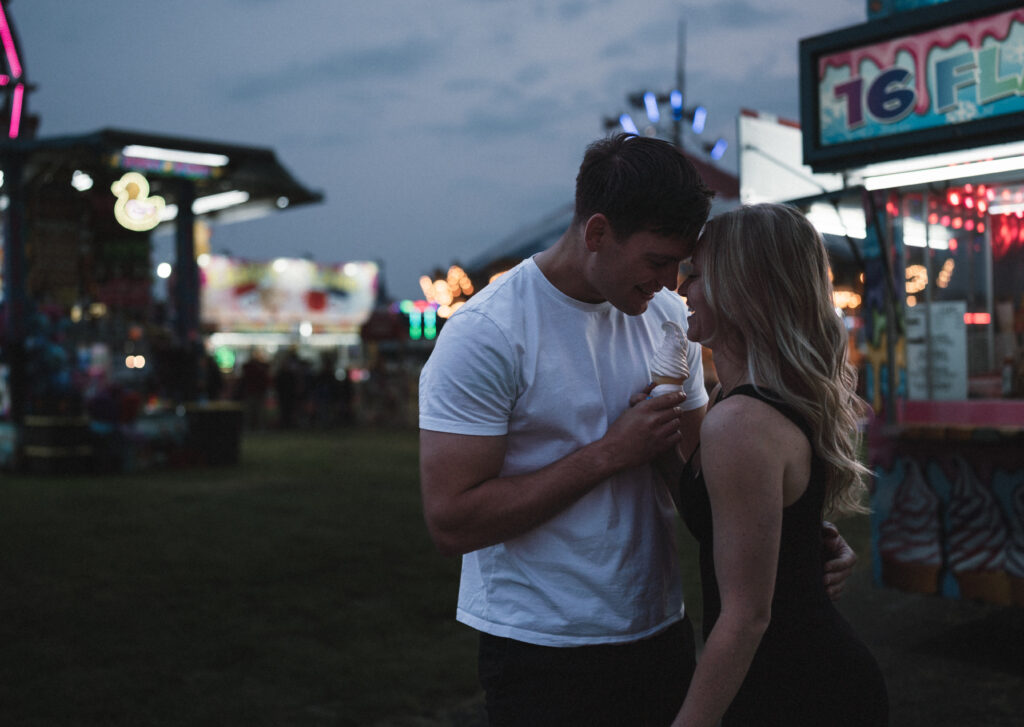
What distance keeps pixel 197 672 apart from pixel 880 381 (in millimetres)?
4423

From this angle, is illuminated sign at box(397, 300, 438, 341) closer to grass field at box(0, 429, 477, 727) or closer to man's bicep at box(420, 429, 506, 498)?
grass field at box(0, 429, 477, 727)

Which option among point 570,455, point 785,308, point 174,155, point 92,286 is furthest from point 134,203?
point 785,308

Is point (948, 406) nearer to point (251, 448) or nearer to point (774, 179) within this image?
point (774, 179)

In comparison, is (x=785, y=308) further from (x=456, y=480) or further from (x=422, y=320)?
(x=422, y=320)

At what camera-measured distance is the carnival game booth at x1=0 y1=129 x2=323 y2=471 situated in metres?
13.4

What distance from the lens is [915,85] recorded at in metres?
5.04

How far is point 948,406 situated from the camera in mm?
5734

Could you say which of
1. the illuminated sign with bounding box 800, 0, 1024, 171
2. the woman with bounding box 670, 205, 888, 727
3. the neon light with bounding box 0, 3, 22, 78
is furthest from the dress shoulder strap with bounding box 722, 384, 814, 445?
the neon light with bounding box 0, 3, 22, 78

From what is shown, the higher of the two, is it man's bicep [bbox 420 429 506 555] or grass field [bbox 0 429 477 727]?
man's bicep [bbox 420 429 506 555]

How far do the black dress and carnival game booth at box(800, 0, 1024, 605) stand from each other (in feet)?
12.4

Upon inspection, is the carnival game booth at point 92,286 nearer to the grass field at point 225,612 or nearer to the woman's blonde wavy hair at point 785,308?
the grass field at point 225,612

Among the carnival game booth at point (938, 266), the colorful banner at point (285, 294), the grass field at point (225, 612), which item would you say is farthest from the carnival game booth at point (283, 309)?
the carnival game booth at point (938, 266)

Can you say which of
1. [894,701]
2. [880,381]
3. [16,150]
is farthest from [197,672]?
[16,150]

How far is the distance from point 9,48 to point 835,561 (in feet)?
49.2
